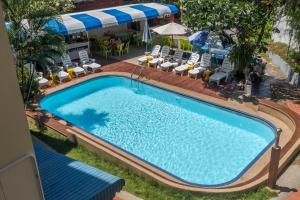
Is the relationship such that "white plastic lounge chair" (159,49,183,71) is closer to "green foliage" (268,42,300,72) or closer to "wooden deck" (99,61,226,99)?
"wooden deck" (99,61,226,99)

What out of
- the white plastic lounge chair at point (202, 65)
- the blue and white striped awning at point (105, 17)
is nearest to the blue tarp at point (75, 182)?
the white plastic lounge chair at point (202, 65)

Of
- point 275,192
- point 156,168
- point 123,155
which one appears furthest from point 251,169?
point 123,155

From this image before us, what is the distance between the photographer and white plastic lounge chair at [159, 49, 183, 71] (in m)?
23.2

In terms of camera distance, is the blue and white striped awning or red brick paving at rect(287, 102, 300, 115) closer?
red brick paving at rect(287, 102, 300, 115)

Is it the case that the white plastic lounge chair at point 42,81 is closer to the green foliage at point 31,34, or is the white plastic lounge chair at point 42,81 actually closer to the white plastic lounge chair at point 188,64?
the green foliage at point 31,34

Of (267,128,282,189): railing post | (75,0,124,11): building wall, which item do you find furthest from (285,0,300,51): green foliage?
(75,0,124,11): building wall

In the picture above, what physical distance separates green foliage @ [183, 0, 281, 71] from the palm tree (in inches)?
305

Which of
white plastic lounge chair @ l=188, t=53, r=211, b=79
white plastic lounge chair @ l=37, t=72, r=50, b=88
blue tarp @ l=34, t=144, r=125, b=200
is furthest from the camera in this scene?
white plastic lounge chair @ l=188, t=53, r=211, b=79

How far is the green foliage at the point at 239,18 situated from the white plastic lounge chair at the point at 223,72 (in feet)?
3.34

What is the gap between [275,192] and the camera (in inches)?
455

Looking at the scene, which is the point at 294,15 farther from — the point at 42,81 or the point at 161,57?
the point at 42,81

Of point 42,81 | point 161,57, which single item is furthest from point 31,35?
point 161,57

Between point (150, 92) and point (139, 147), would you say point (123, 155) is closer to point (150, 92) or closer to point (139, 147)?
point (139, 147)

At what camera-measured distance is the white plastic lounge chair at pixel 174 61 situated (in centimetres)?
2319
